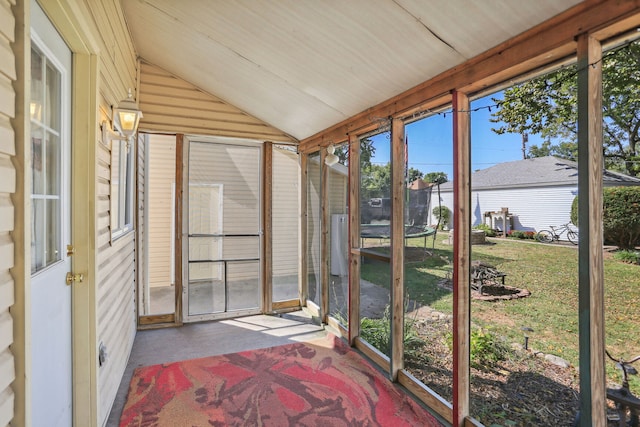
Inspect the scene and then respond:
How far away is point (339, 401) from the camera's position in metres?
2.54

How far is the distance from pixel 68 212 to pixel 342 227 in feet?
8.94

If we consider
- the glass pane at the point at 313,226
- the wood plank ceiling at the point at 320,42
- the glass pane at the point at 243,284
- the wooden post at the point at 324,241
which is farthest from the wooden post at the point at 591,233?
the glass pane at the point at 243,284

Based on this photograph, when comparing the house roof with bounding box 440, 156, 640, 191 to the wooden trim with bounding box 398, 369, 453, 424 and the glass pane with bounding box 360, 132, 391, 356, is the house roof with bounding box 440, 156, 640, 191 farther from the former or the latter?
the wooden trim with bounding box 398, 369, 453, 424

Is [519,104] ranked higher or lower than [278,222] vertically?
higher

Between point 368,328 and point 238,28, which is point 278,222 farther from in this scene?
point 238,28

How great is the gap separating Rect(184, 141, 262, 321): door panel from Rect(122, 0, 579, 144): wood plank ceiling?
2.97 feet

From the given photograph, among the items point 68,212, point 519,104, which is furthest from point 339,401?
point 519,104

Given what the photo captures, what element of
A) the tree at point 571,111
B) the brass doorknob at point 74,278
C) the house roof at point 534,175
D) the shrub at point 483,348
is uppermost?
the tree at point 571,111

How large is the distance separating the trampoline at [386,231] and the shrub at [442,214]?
0.10 meters

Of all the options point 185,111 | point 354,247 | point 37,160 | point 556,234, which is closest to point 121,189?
point 185,111

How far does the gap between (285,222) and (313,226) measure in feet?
1.45

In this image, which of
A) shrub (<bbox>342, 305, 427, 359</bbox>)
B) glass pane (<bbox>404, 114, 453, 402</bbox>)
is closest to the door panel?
shrub (<bbox>342, 305, 427, 359</bbox>)

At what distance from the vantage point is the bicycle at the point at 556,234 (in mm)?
1624

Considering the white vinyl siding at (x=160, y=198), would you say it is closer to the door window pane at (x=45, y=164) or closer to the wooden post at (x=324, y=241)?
the wooden post at (x=324, y=241)
